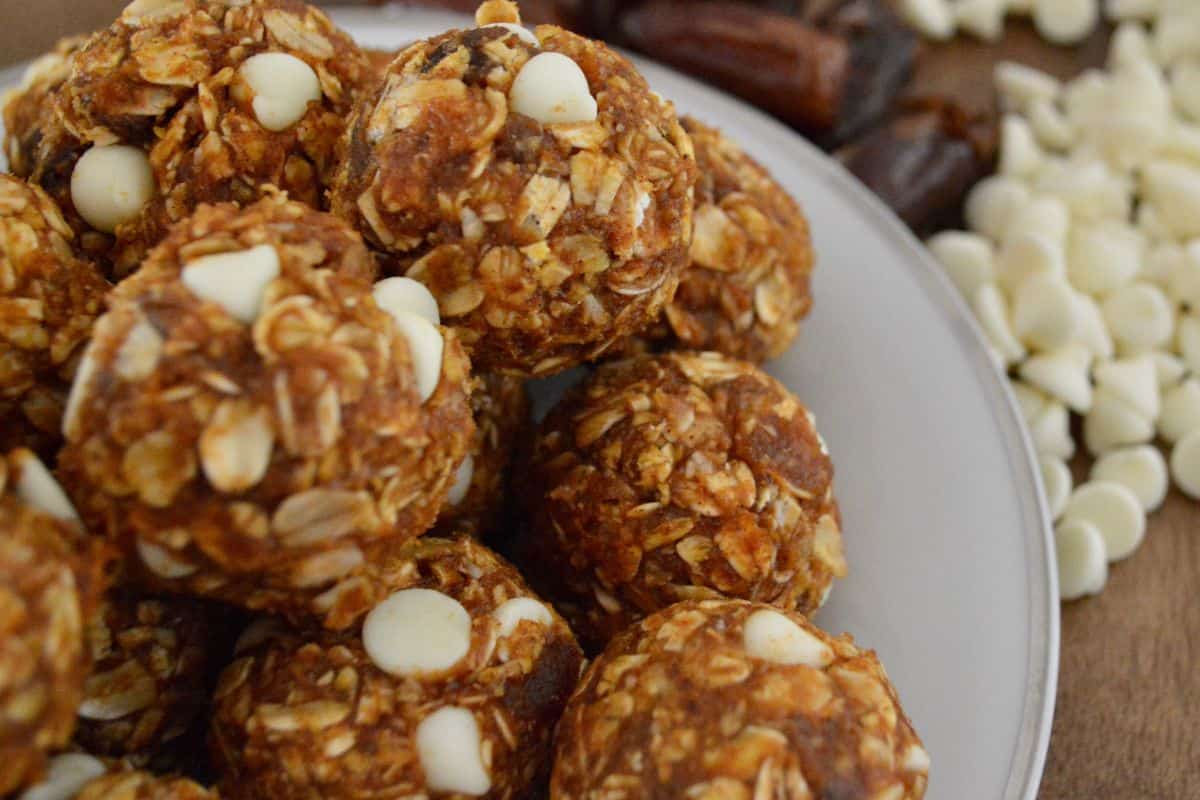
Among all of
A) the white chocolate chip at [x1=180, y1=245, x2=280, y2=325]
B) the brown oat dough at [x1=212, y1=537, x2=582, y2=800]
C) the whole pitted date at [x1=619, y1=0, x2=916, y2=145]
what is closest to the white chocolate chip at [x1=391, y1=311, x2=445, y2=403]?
the white chocolate chip at [x1=180, y1=245, x2=280, y2=325]

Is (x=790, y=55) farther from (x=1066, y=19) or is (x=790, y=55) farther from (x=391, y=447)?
(x=391, y=447)

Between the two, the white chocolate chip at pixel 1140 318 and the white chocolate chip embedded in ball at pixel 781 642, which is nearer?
the white chocolate chip embedded in ball at pixel 781 642

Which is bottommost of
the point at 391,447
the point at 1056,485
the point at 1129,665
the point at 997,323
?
the point at 1129,665

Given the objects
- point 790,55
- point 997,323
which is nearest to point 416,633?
point 997,323

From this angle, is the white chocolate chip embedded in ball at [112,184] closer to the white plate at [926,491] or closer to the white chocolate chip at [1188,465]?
the white plate at [926,491]

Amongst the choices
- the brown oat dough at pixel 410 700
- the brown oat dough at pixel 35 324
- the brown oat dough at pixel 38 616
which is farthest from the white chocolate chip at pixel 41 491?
the brown oat dough at pixel 410 700
